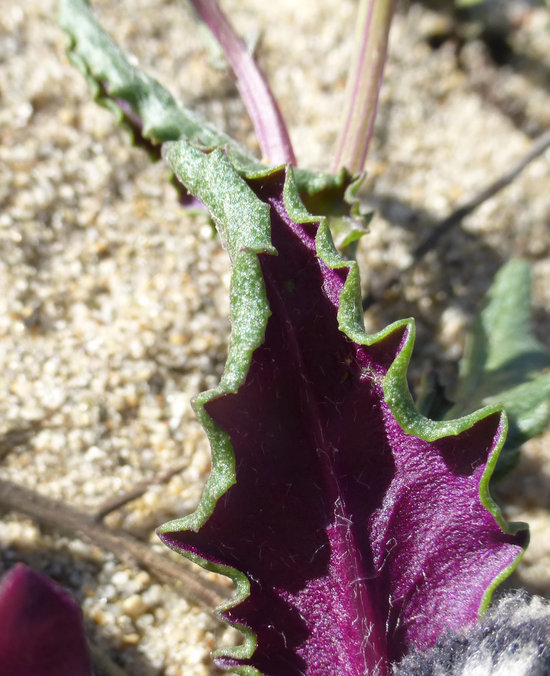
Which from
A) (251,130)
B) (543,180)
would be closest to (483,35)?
(543,180)

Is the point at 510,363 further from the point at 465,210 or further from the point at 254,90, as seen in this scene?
the point at 254,90

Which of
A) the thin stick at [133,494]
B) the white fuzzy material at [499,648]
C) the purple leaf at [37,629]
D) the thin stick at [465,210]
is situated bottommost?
the white fuzzy material at [499,648]

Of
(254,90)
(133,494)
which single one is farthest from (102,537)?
(254,90)

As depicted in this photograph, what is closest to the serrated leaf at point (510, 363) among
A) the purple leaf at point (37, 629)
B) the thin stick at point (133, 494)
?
the thin stick at point (133, 494)

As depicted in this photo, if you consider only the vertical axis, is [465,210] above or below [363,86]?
below

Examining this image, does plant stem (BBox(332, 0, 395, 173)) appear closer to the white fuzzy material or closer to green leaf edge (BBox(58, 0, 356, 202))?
green leaf edge (BBox(58, 0, 356, 202))

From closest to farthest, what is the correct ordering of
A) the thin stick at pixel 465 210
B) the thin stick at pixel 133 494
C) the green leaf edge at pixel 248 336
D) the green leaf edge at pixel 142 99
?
the green leaf edge at pixel 248 336
the green leaf edge at pixel 142 99
the thin stick at pixel 133 494
the thin stick at pixel 465 210

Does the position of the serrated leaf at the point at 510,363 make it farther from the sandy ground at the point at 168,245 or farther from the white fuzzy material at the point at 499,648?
the white fuzzy material at the point at 499,648
